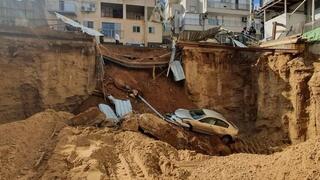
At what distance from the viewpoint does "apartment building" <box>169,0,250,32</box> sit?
42.6 meters

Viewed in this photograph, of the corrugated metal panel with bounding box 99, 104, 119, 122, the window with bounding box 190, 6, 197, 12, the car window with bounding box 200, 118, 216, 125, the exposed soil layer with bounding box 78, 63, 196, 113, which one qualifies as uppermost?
the window with bounding box 190, 6, 197, 12

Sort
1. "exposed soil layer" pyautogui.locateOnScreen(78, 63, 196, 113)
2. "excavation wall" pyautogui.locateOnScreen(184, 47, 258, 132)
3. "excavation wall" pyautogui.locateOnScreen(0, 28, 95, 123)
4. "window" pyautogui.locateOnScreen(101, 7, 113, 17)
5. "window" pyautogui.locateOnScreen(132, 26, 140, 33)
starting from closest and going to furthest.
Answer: "excavation wall" pyautogui.locateOnScreen(0, 28, 95, 123) → "exposed soil layer" pyautogui.locateOnScreen(78, 63, 196, 113) → "excavation wall" pyautogui.locateOnScreen(184, 47, 258, 132) → "window" pyautogui.locateOnScreen(101, 7, 113, 17) → "window" pyautogui.locateOnScreen(132, 26, 140, 33)

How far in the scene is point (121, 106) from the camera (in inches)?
719

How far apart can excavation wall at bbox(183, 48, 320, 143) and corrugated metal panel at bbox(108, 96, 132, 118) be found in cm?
497

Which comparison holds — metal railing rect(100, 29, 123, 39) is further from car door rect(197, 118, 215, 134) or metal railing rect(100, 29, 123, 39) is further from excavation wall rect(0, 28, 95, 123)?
car door rect(197, 118, 215, 134)

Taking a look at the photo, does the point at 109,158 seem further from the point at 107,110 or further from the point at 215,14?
the point at 215,14

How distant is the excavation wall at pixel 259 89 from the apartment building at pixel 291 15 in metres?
4.95

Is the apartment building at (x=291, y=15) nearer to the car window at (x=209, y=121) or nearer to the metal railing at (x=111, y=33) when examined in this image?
the car window at (x=209, y=121)

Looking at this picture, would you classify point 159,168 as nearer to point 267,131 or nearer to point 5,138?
point 5,138

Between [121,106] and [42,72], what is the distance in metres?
4.45

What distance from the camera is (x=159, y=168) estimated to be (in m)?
9.72

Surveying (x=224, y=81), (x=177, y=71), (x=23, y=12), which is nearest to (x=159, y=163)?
(x=177, y=71)

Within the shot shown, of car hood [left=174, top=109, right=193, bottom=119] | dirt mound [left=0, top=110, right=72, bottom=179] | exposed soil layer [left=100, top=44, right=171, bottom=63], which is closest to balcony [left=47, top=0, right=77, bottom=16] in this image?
exposed soil layer [left=100, top=44, right=171, bottom=63]

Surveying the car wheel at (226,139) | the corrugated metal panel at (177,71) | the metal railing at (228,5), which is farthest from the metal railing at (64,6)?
the car wheel at (226,139)
